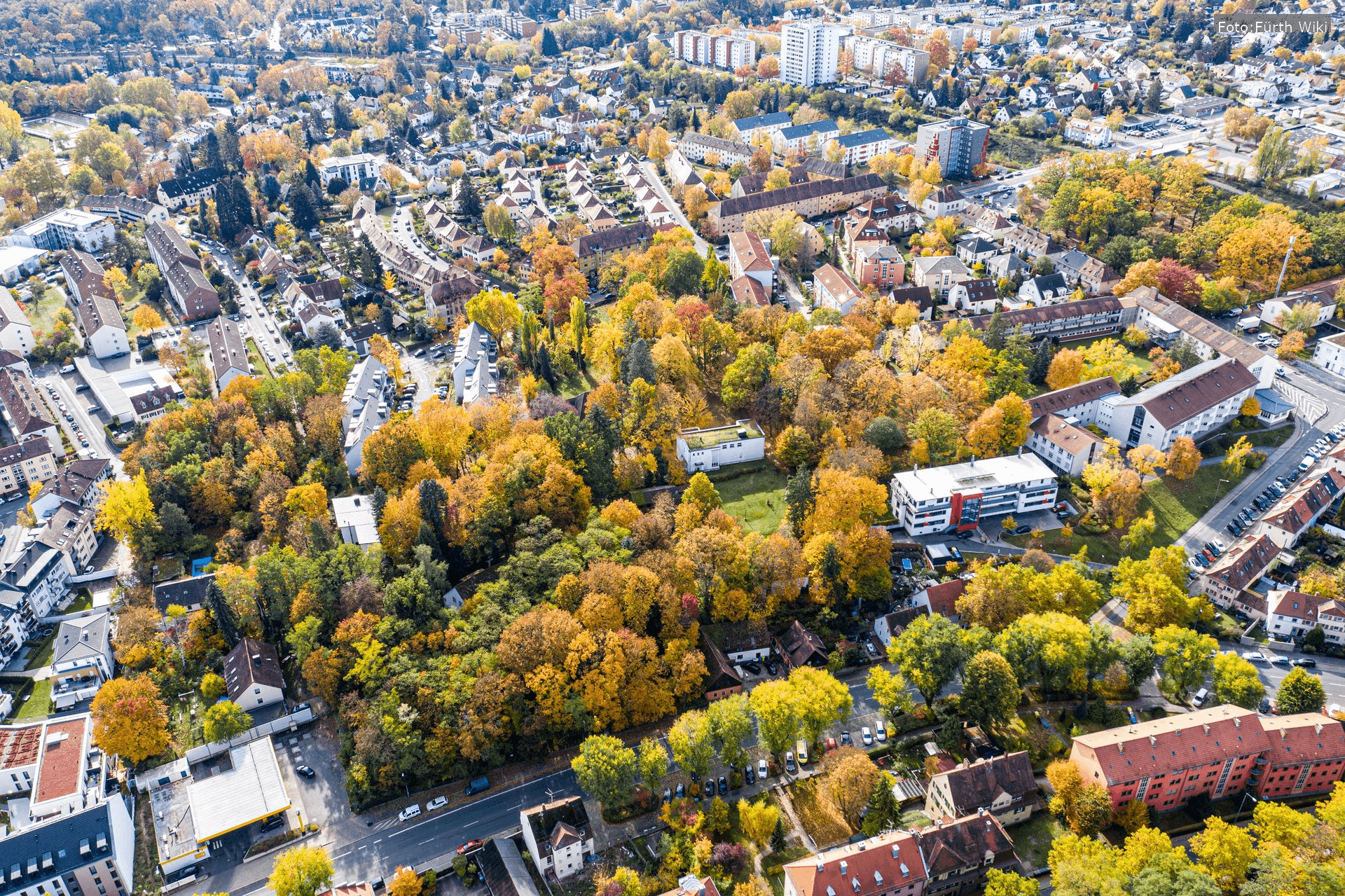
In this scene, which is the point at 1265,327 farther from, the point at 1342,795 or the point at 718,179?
the point at 718,179

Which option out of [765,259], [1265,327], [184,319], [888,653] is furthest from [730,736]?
[184,319]

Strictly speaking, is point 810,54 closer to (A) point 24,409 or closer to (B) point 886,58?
(B) point 886,58

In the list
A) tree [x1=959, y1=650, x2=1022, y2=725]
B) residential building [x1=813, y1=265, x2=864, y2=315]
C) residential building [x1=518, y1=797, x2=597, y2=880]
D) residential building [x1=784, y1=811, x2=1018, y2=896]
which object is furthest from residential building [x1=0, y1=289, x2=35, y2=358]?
tree [x1=959, y1=650, x2=1022, y2=725]

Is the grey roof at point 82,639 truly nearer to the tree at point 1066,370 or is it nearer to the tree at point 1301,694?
the tree at point 1301,694

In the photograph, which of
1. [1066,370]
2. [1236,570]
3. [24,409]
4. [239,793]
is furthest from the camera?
[24,409]

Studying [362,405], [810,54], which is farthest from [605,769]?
[810,54]

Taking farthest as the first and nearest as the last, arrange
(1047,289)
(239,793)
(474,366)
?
1. (1047,289)
2. (474,366)
3. (239,793)
